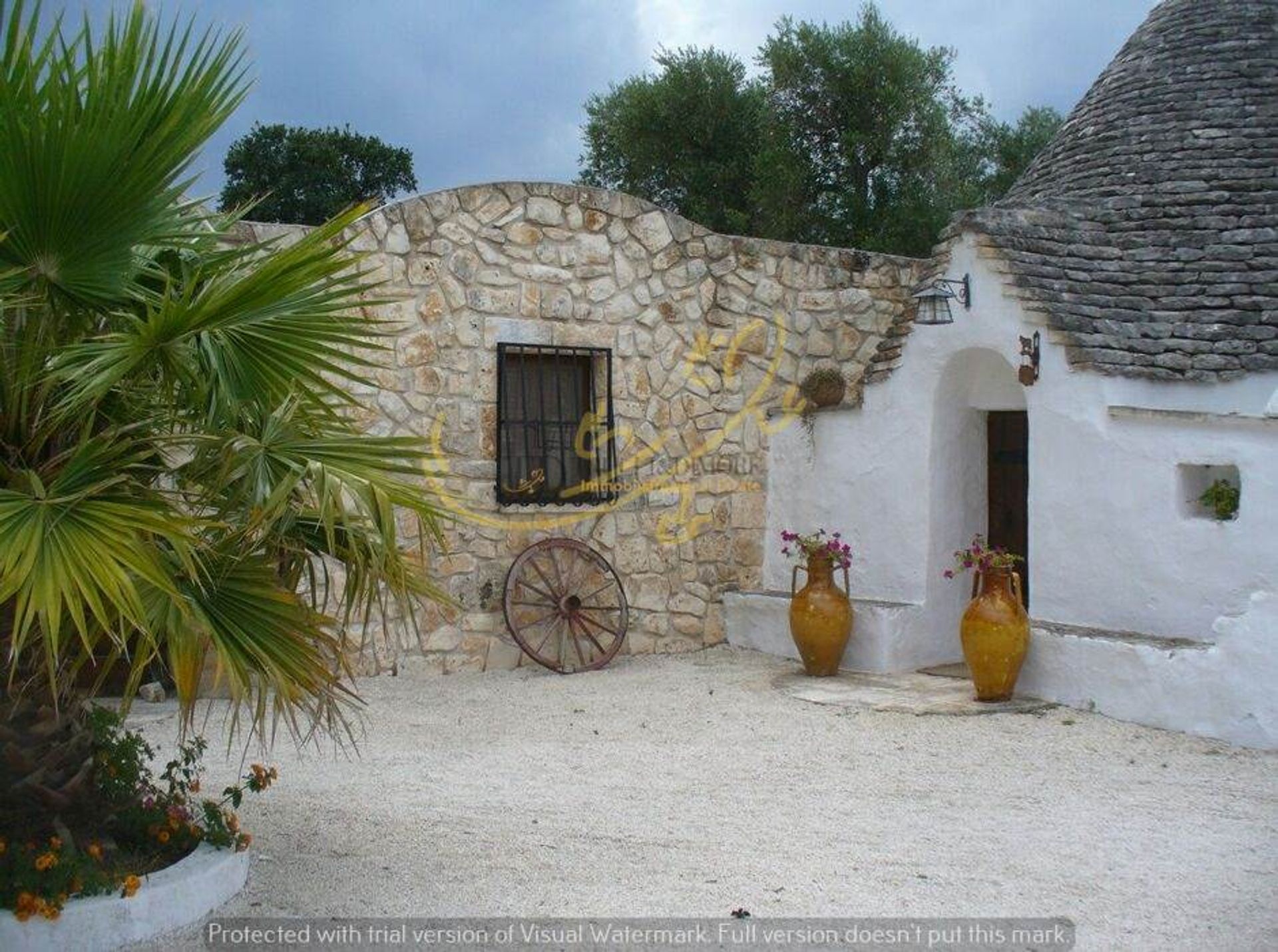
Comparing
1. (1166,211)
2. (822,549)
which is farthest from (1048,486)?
(1166,211)

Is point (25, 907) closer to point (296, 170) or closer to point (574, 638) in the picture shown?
point (574, 638)

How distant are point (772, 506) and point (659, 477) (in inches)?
40.0

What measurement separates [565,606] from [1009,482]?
3.32 metres

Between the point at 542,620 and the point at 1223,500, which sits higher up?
the point at 1223,500

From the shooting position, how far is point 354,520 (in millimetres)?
4426

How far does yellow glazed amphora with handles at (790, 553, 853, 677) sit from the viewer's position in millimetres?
8781

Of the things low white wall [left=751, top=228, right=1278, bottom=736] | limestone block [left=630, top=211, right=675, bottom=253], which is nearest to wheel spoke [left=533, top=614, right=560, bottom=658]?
low white wall [left=751, top=228, right=1278, bottom=736]

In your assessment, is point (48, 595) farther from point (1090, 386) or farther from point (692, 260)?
point (692, 260)

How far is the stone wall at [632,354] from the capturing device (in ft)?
29.1

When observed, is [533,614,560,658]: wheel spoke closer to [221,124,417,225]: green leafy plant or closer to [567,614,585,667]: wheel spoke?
[567,614,585,667]: wheel spoke

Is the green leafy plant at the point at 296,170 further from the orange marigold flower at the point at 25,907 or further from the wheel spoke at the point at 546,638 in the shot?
the orange marigold flower at the point at 25,907

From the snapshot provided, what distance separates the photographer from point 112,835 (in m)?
4.40

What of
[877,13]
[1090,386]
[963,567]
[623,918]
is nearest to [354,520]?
[623,918]

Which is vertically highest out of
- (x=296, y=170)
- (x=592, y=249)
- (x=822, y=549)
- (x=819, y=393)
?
(x=296, y=170)
